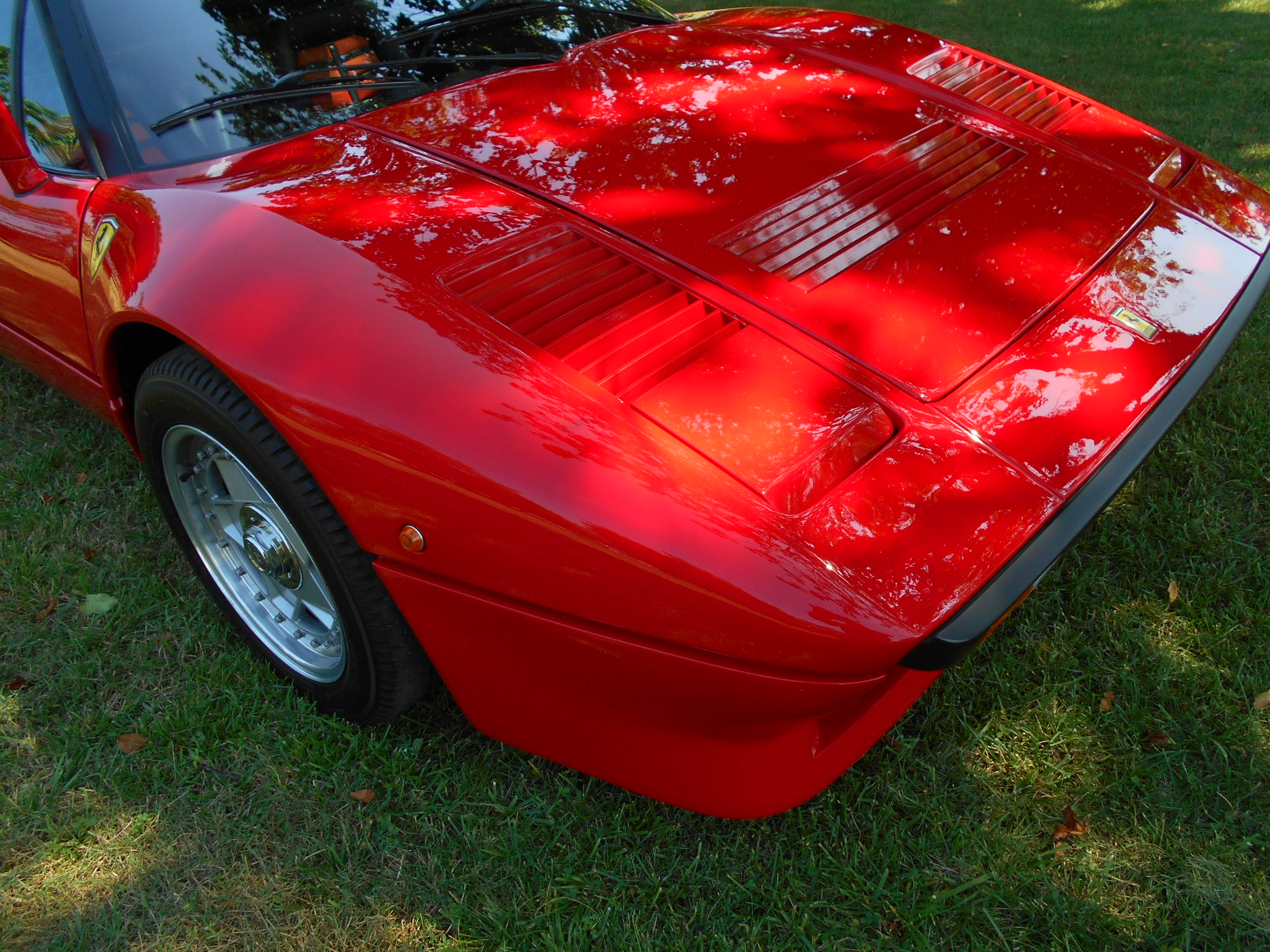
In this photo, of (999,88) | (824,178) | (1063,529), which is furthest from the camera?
(999,88)

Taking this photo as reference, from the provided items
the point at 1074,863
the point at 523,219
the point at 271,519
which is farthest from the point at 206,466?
the point at 1074,863

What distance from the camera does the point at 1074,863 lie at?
1.63 metres

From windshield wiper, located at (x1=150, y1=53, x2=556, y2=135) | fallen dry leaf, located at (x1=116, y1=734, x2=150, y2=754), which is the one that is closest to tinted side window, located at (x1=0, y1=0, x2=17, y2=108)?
windshield wiper, located at (x1=150, y1=53, x2=556, y2=135)

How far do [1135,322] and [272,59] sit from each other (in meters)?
1.91

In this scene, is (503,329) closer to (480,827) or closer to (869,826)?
(480,827)

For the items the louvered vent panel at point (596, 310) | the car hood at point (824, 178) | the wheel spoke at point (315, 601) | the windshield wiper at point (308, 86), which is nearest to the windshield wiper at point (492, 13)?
the windshield wiper at point (308, 86)

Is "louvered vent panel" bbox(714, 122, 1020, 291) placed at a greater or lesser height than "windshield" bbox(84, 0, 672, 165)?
lesser

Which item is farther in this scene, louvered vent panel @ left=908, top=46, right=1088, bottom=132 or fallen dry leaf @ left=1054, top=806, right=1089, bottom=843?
louvered vent panel @ left=908, top=46, right=1088, bottom=132

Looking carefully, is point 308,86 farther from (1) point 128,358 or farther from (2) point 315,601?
(2) point 315,601

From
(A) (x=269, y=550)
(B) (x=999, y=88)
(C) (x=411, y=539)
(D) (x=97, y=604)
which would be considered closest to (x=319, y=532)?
(C) (x=411, y=539)

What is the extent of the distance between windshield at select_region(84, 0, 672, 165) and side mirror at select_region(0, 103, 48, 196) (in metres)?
0.31

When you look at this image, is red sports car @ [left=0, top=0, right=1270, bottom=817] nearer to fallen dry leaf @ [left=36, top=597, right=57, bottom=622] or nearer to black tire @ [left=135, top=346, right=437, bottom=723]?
black tire @ [left=135, top=346, right=437, bottom=723]

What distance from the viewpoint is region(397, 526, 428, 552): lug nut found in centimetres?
146

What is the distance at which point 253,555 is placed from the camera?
1.98 meters
